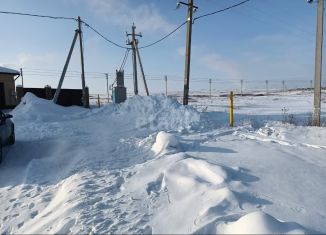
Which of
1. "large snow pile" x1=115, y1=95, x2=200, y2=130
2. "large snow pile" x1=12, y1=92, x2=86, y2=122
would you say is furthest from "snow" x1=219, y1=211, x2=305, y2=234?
"large snow pile" x1=12, y1=92, x2=86, y2=122

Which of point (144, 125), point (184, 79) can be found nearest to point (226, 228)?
point (144, 125)

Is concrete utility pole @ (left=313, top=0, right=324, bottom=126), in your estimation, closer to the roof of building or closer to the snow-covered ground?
the snow-covered ground

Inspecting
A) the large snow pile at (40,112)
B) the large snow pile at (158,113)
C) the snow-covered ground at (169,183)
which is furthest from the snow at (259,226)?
the large snow pile at (40,112)

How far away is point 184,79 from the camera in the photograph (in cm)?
1750

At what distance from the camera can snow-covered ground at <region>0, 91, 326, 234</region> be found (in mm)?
4094

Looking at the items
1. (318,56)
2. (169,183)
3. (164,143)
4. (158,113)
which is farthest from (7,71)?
(169,183)

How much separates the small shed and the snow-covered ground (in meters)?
17.9

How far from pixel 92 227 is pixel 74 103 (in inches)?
1033

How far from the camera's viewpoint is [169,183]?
5328 millimetres

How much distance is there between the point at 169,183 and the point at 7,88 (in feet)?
81.7

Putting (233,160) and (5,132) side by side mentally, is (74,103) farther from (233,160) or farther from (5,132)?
(233,160)

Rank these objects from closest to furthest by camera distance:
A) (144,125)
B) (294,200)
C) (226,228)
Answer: (226,228), (294,200), (144,125)

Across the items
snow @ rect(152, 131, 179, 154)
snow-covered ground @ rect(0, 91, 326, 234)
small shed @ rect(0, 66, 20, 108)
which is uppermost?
small shed @ rect(0, 66, 20, 108)

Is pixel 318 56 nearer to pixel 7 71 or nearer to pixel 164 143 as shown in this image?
pixel 164 143
